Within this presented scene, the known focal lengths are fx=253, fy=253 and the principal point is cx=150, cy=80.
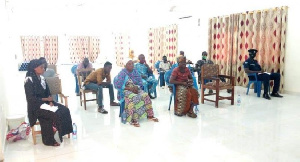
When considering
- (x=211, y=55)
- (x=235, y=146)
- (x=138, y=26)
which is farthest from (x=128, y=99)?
(x=138, y=26)

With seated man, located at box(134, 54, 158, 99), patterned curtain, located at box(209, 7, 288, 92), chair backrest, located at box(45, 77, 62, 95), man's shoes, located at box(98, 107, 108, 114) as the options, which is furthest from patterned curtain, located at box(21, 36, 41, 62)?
chair backrest, located at box(45, 77, 62, 95)

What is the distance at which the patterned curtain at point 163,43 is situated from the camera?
34.3ft

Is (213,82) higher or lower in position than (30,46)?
lower

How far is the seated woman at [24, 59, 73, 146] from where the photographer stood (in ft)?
10.7

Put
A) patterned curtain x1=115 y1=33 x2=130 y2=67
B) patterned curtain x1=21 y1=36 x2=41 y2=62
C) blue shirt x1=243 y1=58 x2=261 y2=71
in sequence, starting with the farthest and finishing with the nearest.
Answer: patterned curtain x1=21 y1=36 x2=41 y2=62
patterned curtain x1=115 y1=33 x2=130 y2=67
blue shirt x1=243 y1=58 x2=261 y2=71

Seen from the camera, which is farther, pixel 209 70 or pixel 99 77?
pixel 209 70

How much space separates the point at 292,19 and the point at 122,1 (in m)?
4.92

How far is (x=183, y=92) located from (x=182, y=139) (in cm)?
126

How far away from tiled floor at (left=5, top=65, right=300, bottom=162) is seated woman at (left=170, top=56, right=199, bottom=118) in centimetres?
18

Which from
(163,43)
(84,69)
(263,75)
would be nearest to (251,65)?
(263,75)

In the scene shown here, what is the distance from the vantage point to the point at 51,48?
51.6ft

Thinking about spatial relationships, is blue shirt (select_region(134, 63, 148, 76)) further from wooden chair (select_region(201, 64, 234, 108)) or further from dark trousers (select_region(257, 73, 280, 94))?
dark trousers (select_region(257, 73, 280, 94))

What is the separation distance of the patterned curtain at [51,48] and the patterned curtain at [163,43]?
6.83 m

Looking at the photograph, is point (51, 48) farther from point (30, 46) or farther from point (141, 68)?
point (141, 68)
